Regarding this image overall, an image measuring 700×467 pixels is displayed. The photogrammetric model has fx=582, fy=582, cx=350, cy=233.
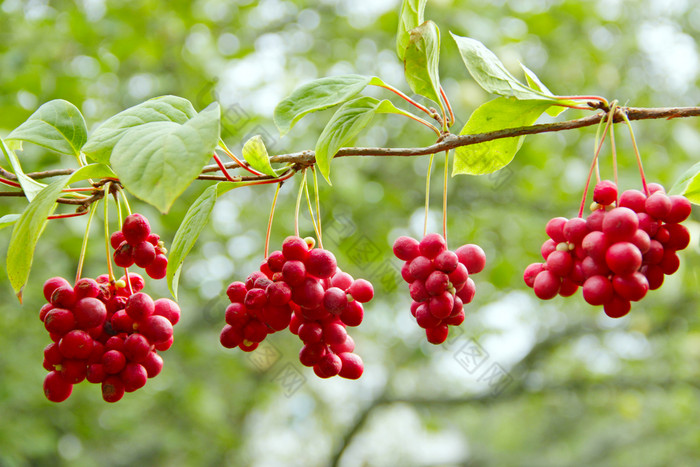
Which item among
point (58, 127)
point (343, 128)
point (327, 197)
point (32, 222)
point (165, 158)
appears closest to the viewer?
point (165, 158)

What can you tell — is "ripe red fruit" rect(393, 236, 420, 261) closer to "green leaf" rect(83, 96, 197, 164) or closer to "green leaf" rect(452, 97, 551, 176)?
"green leaf" rect(452, 97, 551, 176)

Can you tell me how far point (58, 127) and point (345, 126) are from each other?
19.8 inches

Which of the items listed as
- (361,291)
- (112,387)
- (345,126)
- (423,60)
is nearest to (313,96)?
(345,126)

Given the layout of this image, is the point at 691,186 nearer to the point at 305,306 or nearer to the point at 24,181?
the point at 305,306

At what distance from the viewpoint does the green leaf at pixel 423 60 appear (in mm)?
948

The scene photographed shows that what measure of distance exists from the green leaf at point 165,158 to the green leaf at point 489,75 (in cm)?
38

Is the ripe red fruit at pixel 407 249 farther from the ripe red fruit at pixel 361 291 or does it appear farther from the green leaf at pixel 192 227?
the green leaf at pixel 192 227

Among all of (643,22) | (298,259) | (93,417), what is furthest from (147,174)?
(643,22)

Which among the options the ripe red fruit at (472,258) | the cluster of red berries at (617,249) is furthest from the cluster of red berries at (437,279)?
the cluster of red berries at (617,249)

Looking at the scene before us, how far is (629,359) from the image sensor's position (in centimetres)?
634

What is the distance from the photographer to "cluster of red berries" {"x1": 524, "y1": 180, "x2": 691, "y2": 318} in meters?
0.70

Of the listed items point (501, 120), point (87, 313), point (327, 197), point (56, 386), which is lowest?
point (327, 197)

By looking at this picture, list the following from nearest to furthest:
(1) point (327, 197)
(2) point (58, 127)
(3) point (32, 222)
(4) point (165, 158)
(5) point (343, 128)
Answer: (4) point (165, 158), (3) point (32, 222), (5) point (343, 128), (2) point (58, 127), (1) point (327, 197)

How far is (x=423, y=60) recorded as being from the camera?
96 centimetres
